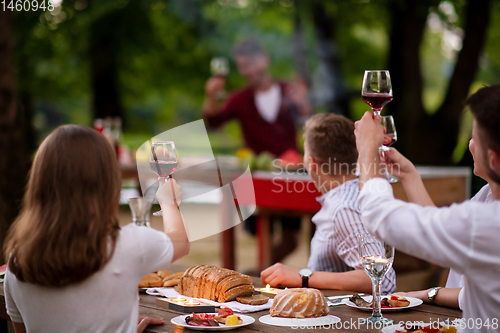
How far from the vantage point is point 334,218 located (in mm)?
2262

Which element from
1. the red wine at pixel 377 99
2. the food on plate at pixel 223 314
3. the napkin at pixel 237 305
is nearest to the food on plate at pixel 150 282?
the napkin at pixel 237 305

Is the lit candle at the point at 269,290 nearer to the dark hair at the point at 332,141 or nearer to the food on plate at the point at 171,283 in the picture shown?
the food on plate at the point at 171,283

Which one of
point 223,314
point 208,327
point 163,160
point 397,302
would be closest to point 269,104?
point 163,160

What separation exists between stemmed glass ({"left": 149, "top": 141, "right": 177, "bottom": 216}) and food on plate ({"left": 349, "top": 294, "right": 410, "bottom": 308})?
0.70 meters

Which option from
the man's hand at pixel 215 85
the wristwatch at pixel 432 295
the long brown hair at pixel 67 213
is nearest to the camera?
the long brown hair at pixel 67 213

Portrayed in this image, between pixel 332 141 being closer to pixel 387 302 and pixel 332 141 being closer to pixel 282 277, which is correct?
pixel 282 277

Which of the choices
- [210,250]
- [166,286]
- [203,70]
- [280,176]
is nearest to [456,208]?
[166,286]

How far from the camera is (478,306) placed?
52.7 inches

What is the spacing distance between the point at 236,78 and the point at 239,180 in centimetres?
822

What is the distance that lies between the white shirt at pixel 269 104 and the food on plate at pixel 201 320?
4.04 meters

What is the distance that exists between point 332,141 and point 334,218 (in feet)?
1.18

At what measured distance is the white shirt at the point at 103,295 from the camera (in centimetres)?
142

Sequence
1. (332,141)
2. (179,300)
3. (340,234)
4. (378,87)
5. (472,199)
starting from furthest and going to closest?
(332,141) → (340,234) → (472,199) → (179,300) → (378,87)

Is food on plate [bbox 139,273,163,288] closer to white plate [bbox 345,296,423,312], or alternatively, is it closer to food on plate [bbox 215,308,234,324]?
food on plate [bbox 215,308,234,324]
